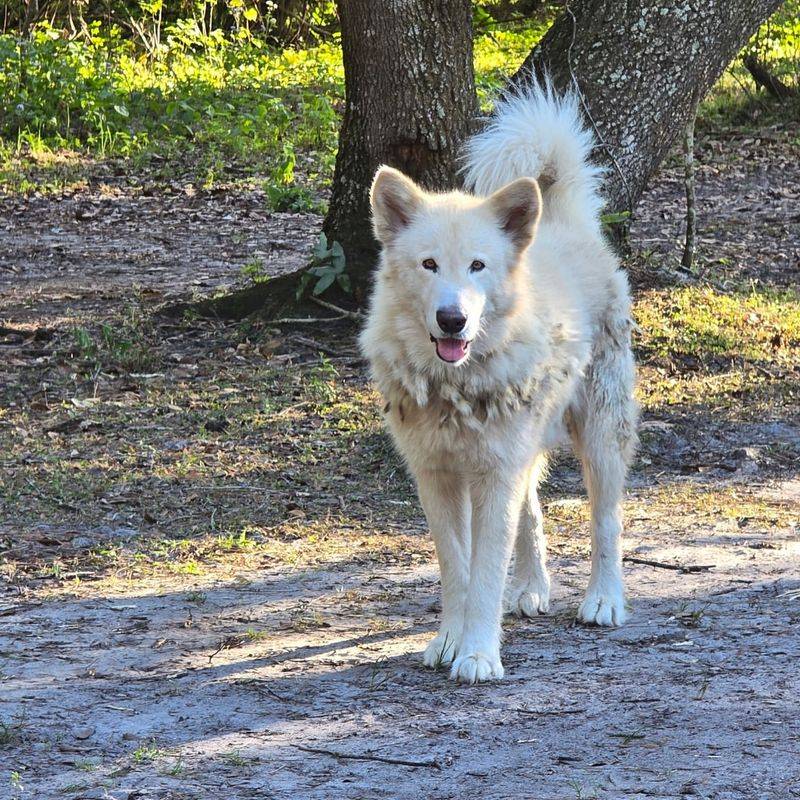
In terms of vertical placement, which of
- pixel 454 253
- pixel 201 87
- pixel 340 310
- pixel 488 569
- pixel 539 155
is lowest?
pixel 488 569

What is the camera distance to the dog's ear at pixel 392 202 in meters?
4.46

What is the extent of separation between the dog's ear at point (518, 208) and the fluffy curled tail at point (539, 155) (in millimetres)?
752

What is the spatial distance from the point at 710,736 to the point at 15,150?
1188 cm

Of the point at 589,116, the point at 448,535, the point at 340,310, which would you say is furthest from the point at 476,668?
the point at 589,116

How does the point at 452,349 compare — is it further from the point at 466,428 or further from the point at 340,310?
the point at 340,310

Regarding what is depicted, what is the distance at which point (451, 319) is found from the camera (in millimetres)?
4129

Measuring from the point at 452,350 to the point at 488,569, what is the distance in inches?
31.6

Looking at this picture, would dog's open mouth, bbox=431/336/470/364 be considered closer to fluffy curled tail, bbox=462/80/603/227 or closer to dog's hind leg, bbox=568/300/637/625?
dog's hind leg, bbox=568/300/637/625

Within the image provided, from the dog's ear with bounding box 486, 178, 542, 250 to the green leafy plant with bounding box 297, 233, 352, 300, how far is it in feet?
12.9

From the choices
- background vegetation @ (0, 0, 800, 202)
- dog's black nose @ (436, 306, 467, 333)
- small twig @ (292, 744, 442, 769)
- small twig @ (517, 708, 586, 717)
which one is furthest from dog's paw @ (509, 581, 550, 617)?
background vegetation @ (0, 0, 800, 202)

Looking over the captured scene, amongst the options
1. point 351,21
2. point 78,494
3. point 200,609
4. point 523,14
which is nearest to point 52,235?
point 351,21

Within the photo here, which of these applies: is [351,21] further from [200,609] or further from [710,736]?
[710,736]

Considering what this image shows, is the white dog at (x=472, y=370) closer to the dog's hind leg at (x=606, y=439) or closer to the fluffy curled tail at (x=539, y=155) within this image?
the dog's hind leg at (x=606, y=439)

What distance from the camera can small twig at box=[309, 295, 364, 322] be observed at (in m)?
8.31
